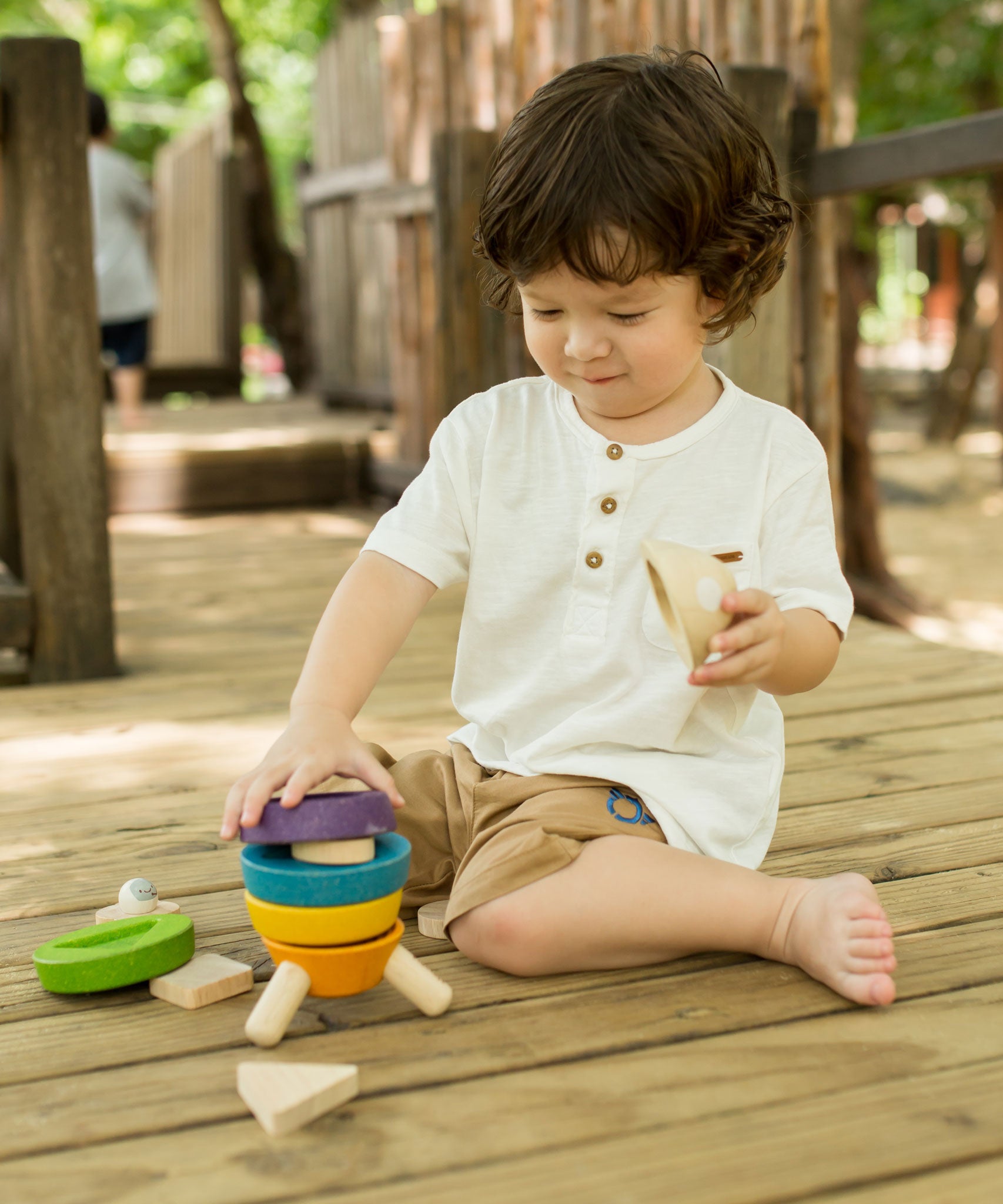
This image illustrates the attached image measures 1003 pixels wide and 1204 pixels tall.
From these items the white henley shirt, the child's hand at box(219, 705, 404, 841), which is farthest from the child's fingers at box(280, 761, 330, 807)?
the white henley shirt

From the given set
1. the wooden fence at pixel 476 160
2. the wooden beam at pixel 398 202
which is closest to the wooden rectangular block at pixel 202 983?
the wooden fence at pixel 476 160

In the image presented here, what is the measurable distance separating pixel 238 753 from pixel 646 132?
137 cm

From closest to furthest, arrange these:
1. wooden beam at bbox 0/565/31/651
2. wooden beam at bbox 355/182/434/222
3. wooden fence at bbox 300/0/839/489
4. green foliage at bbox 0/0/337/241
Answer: wooden beam at bbox 0/565/31/651
wooden fence at bbox 300/0/839/489
wooden beam at bbox 355/182/434/222
green foliage at bbox 0/0/337/241

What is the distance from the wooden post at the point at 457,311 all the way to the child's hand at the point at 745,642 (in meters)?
2.83

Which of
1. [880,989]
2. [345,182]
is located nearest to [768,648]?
[880,989]

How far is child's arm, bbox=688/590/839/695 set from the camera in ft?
4.51

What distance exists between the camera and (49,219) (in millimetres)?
2701

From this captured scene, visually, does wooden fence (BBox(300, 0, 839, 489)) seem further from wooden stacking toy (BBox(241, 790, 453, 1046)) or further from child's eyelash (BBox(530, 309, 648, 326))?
wooden stacking toy (BBox(241, 790, 453, 1046))

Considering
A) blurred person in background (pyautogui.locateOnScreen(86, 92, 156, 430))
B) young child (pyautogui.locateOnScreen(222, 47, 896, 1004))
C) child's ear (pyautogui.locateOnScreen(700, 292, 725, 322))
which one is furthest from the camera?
blurred person in background (pyautogui.locateOnScreen(86, 92, 156, 430))

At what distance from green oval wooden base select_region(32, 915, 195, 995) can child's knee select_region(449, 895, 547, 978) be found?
1.03ft

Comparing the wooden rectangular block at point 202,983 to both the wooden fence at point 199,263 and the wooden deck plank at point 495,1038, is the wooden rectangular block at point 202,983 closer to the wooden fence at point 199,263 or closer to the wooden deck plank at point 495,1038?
the wooden deck plank at point 495,1038

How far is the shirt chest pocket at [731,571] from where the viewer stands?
1.61m

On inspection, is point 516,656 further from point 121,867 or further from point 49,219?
point 49,219

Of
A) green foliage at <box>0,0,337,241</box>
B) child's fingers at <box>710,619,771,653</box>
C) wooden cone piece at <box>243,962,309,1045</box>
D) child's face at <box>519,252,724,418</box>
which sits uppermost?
green foliage at <box>0,0,337,241</box>
